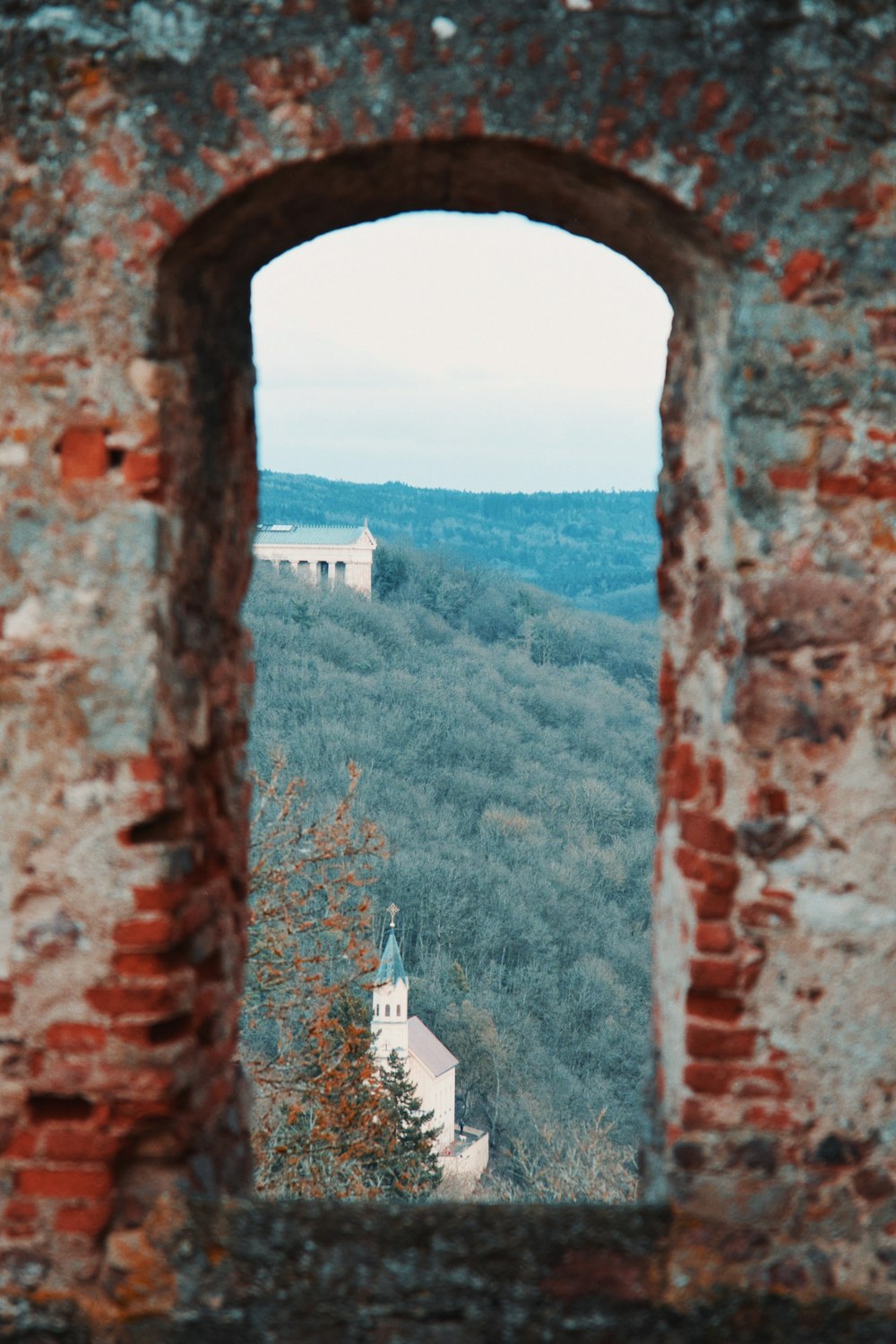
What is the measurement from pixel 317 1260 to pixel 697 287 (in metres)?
1.93

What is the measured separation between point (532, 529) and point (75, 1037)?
4614cm

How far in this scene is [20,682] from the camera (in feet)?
7.14

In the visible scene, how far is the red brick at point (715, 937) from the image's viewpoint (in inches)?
85.7

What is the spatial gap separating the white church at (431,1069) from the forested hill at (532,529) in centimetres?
2179

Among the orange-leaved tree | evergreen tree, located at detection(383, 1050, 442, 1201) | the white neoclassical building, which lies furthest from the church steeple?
the white neoclassical building

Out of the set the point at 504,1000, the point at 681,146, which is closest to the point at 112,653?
the point at 681,146

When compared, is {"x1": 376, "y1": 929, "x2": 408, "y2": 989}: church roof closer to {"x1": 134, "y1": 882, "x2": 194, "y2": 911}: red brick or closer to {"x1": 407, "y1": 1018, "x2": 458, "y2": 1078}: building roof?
{"x1": 407, "y1": 1018, "x2": 458, "y2": 1078}: building roof

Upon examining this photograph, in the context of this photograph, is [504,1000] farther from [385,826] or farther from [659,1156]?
[659,1156]

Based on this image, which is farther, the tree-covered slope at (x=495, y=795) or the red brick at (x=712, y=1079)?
the tree-covered slope at (x=495, y=795)

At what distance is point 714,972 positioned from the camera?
2.17 m

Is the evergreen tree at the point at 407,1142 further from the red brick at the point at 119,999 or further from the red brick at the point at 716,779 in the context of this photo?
the red brick at the point at 716,779

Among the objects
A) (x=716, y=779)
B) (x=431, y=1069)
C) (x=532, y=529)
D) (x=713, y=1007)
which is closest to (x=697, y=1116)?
(x=713, y=1007)

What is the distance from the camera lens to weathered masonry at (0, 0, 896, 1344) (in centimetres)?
213

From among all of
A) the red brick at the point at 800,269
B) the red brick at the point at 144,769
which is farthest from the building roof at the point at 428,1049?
the red brick at the point at 800,269
